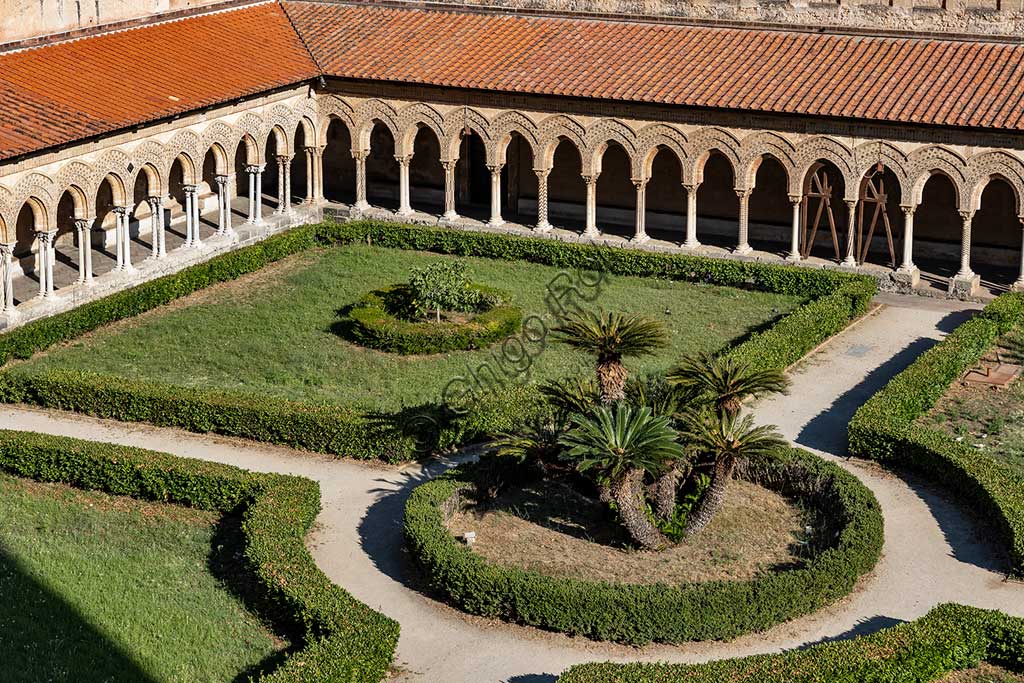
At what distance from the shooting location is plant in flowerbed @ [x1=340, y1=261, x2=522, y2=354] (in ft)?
111

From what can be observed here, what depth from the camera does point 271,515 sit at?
24.7 m

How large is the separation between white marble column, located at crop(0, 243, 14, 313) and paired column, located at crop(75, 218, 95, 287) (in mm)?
1924

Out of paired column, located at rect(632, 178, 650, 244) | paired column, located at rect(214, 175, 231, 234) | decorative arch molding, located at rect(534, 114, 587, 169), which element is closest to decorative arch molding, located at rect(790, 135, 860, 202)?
paired column, located at rect(632, 178, 650, 244)

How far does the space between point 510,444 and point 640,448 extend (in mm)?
2417

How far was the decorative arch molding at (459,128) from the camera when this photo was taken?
42750 mm

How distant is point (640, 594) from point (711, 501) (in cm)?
267

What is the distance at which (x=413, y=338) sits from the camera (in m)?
33.7

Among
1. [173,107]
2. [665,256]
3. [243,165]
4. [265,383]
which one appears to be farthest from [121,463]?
[243,165]

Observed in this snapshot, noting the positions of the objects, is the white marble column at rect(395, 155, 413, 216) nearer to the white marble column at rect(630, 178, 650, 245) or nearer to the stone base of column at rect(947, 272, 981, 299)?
the white marble column at rect(630, 178, 650, 245)

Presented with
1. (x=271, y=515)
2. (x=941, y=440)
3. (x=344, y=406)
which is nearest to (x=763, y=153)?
(x=941, y=440)

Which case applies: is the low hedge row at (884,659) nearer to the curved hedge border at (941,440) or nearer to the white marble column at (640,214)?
the curved hedge border at (941,440)

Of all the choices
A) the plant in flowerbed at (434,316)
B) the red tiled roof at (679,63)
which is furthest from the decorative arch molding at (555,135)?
the plant in flowerbed at (434,316)

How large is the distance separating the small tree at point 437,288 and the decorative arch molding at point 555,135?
7.96 m

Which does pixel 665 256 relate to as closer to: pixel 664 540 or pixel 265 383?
pixel 265 383
